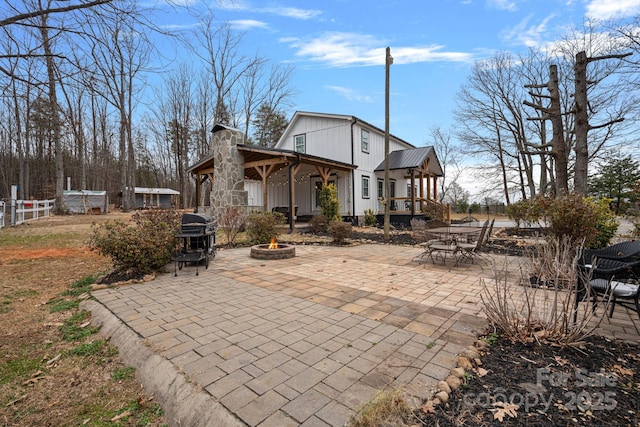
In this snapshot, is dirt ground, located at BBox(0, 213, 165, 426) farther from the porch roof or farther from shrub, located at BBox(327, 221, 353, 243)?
the porch roof

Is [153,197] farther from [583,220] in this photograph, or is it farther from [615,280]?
[615,280]

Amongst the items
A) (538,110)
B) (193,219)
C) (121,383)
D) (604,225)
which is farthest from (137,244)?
(538,110)

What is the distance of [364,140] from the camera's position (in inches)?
666

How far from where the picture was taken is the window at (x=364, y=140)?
16.7 meters

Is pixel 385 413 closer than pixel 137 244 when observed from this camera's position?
Yes

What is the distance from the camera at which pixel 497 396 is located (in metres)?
2.04

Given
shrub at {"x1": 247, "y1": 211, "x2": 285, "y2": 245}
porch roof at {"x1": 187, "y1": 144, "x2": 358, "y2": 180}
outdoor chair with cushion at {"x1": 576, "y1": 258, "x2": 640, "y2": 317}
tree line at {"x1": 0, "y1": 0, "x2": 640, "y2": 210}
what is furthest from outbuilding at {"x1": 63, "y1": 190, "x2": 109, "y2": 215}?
outdoor chair with cushion at {"x1": 576, "y1": 258, "x2": 640, "y2": 317}

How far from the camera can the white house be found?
13828 millimetres

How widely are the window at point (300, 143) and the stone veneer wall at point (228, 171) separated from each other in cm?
550

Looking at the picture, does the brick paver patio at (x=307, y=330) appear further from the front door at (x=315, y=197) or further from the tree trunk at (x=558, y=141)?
the front door at (x=315, y=197)

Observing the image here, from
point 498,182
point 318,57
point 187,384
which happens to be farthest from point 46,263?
point 498,182

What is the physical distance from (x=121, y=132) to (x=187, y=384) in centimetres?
2743

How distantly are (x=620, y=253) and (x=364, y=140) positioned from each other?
14.3 meters

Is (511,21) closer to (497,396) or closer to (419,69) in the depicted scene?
(419,69)
